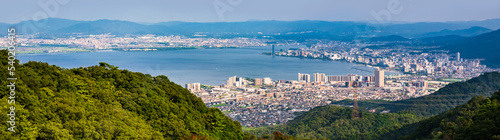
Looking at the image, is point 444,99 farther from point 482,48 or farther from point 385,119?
point 482,48

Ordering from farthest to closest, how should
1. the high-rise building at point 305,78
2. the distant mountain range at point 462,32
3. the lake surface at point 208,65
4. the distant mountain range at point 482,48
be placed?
the distant mountain range at point 462,32
the distant mountain range at point 482,48
the high-rise building at point 305,78
the lake surface at point 208,65

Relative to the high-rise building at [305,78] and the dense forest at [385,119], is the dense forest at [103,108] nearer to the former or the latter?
the dense forest at [385,119]

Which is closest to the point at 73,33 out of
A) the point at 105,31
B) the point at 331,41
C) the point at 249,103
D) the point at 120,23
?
the point at 105,31

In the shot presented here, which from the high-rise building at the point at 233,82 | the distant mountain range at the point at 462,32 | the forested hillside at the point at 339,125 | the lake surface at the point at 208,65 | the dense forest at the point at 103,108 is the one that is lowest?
the forested hillside at the point at 339,125

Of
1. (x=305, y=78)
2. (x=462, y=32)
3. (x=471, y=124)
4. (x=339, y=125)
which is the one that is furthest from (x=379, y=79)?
(x=462, y=32)

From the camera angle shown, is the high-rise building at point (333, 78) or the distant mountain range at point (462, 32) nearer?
the high-rise building at point (333, 78)

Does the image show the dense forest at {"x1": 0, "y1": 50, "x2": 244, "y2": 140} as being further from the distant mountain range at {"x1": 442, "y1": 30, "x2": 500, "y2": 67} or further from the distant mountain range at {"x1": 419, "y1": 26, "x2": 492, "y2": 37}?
the distant mountain range at {"x1": 419, "y1": 26, "x2": 492, "y2": 37}

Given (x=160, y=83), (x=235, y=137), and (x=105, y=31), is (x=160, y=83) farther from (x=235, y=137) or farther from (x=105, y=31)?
(x=105, y=31)

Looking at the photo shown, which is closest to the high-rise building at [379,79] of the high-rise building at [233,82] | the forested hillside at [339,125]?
the high-rise building at [233,82]
